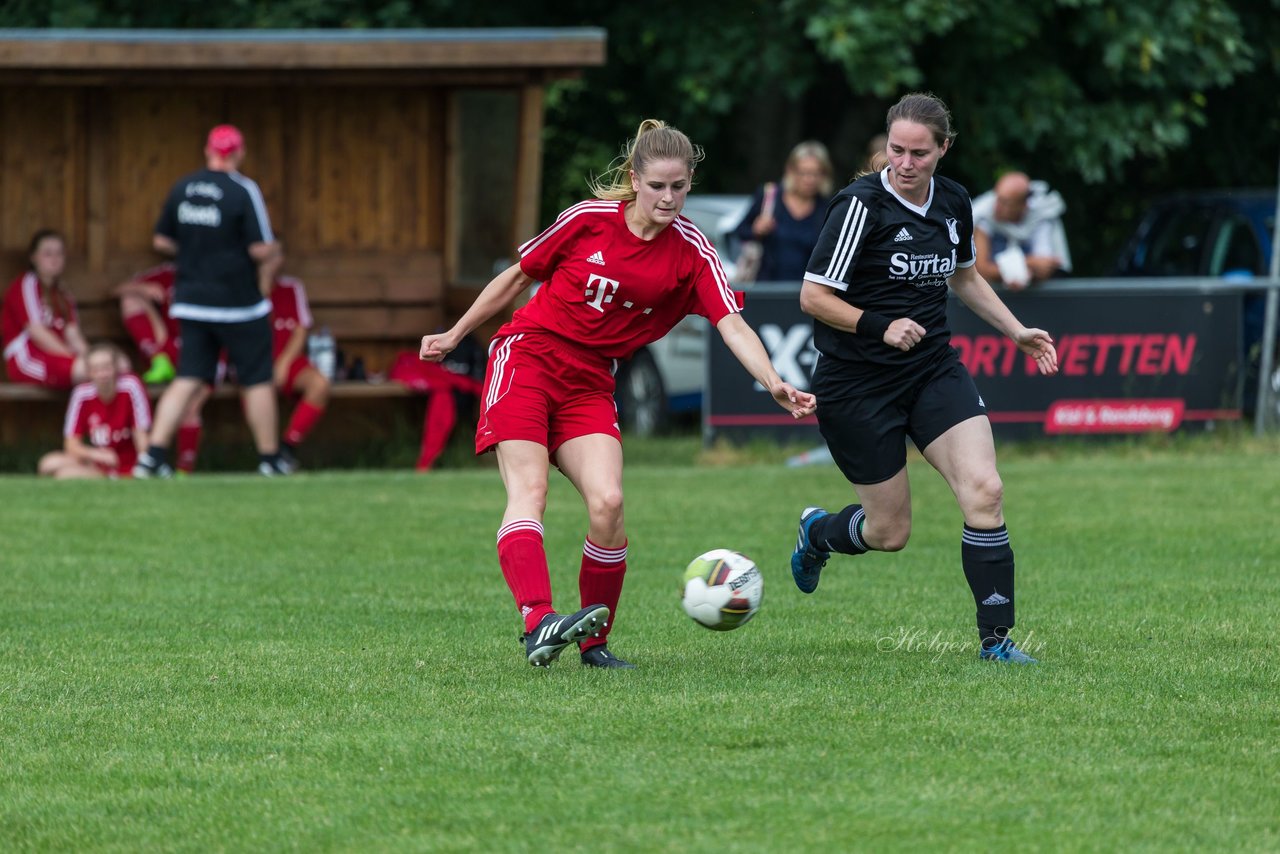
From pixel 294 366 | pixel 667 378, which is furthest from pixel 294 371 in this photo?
pixel 667 378

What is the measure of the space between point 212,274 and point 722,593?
317 inches

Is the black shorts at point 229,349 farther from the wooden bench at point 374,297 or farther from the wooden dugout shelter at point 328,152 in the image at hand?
the wooden bench at point 374,297

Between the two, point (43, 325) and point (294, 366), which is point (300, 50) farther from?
point (43, 325)

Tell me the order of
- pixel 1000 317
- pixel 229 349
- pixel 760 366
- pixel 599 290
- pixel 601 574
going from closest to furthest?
pixel 760 366 → pixel 599 290 → pixel 601 574 → pixel 1000 317 → pixel 229 349

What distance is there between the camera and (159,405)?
A: 45.4 ft

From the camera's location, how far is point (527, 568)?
6531 mm

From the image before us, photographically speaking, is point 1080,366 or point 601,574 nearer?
point 601,574

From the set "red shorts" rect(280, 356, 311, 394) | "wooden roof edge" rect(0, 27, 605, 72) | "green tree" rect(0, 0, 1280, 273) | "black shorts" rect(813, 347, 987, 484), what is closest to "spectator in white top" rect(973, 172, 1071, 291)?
"green tree" rect(0, 0, 1280, 273)

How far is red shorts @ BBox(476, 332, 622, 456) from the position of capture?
22.1 ft

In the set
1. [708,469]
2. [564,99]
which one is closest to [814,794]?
[708,469]

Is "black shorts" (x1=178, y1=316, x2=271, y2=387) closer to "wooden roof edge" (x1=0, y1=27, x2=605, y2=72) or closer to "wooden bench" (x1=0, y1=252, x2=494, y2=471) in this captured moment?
"wooden bench" (x1=0, y1=252, x2=494, y2=471)

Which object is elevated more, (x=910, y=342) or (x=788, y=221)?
(x=910, y=342)

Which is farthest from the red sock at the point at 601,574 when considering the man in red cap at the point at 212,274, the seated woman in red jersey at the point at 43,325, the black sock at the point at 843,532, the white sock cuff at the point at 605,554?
the seated woman in red jersey at the point at 43,325

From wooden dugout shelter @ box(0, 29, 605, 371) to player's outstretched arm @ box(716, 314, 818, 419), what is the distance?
7850 millimetres
